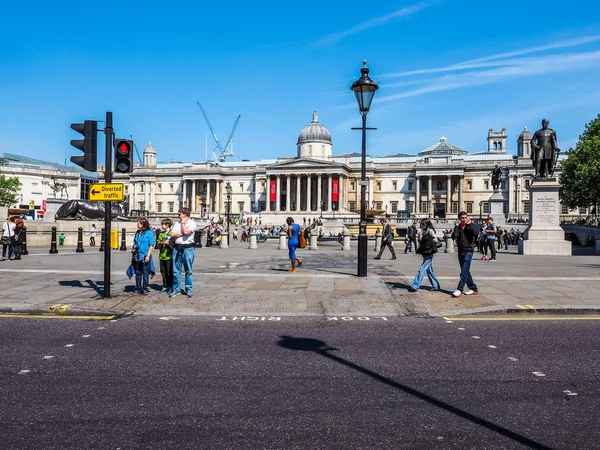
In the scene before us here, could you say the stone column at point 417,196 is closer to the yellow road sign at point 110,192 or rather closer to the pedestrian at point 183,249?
the pedestrian at point 183,249

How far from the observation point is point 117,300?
1142 cm

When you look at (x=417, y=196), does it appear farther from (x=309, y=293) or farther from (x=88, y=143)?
(x=88, y=143)

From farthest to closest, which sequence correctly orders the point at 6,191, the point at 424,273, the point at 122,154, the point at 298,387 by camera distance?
1. the point at 6,191
2. the point at 424,273
3. the point at 122,154
4. the point at 298,387

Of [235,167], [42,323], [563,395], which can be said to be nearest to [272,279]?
[42,323]

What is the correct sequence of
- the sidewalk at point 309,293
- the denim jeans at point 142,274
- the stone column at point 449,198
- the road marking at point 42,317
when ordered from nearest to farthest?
the road marking at point 42,317 < the sidewalk at point 309,293 < the denim jeans at point 142,274 < the stone column at point 449,198

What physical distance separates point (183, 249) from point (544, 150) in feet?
72.3

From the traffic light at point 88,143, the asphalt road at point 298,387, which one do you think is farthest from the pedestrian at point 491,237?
the traffic light at point 88,143

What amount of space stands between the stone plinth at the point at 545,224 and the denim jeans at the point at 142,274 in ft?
70.9

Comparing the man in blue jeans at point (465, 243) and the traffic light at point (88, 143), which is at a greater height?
the traffic light at point (88, 143)

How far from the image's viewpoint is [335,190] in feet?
355

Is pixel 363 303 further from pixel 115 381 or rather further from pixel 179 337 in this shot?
pixel 115 381

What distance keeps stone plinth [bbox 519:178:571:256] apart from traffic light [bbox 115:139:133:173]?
2262cm

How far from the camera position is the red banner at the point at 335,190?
353 feet

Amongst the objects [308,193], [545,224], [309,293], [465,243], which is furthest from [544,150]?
[308,193]
